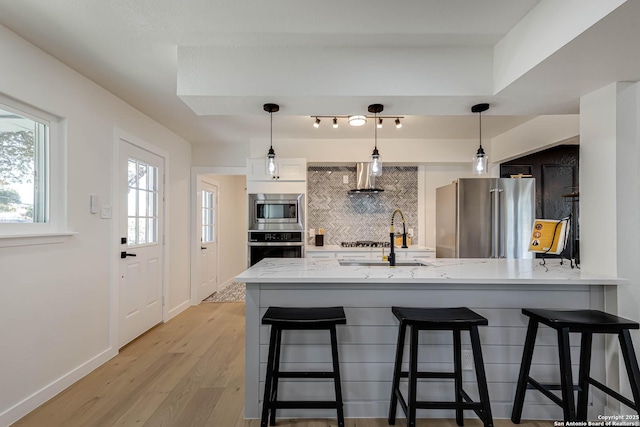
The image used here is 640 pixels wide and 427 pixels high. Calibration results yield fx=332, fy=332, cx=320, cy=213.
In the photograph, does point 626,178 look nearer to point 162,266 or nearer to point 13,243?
point 13,243

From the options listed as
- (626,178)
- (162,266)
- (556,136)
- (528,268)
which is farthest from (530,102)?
(162,266)

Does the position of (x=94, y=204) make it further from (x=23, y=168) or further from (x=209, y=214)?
(x=209, y=214)

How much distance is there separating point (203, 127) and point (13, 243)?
232cm

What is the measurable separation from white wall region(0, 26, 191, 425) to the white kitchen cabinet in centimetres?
133

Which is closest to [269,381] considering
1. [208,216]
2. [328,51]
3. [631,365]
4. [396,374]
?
[396,374]

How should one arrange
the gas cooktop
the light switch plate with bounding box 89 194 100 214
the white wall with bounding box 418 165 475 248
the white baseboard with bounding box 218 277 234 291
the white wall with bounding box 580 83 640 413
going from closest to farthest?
the white wall with bounding box 580 83 640 413 < the light switch plate with bounding box 89 194 100 214 < the gas cooktop < the white wall with bounding box 418 165 475 248 < the white baseboard with bounding box 218 277 234 291

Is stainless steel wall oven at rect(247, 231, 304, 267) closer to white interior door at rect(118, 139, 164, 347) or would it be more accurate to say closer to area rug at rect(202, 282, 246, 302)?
white interior door at rect(118, 139, 164, 347)

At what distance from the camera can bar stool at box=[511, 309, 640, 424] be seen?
5.49ft

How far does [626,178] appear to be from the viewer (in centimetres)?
191

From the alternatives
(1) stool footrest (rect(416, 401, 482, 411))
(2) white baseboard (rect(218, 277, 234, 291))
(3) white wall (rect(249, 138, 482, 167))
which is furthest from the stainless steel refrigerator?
(2) white baseboard (rect(218, 277, 234, 291))

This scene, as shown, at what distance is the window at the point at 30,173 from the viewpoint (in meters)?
2.04

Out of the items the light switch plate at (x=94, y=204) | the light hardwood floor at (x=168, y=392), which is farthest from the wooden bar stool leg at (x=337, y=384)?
the light switch plate at (x=94, y=204)

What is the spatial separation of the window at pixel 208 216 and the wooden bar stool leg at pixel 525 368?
A: 4.39m

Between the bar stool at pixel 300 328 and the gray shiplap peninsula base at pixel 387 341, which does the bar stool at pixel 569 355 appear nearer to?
the gray shiplap peninsula base at pixel 387 341
